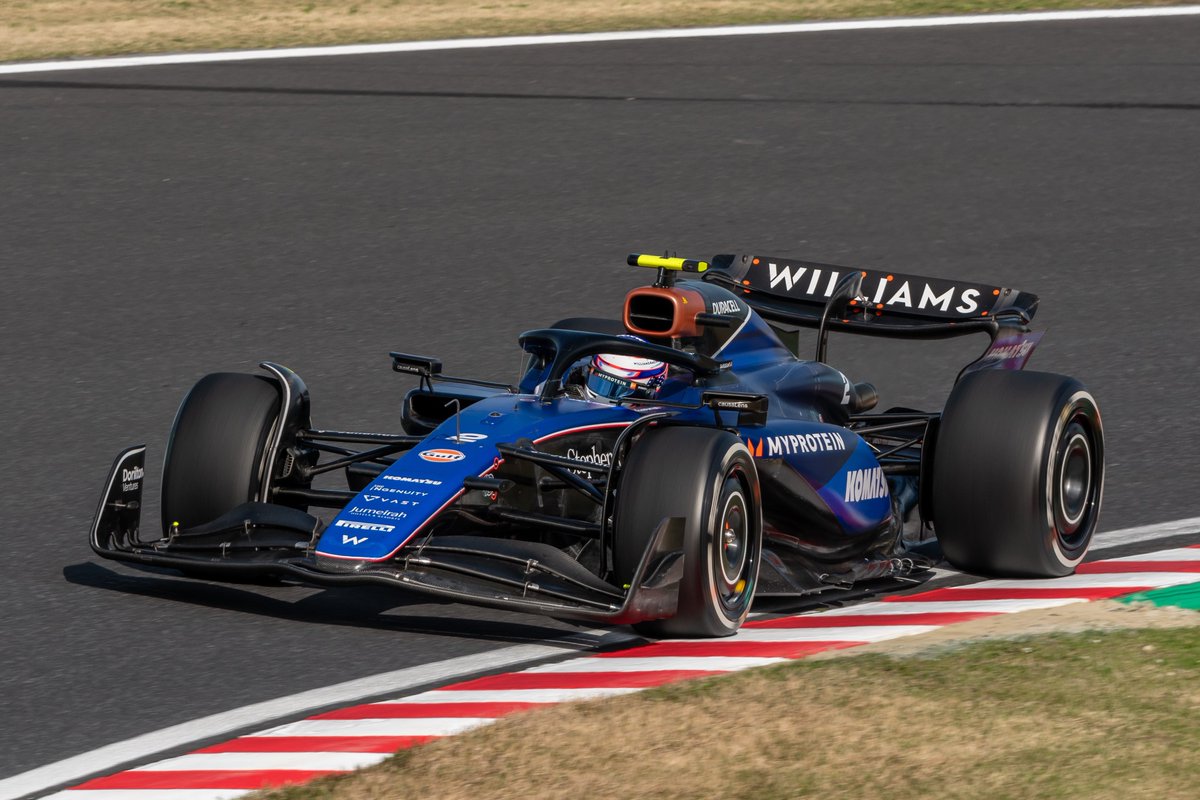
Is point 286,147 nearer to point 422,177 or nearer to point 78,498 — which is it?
point 422,177

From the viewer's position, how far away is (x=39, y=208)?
12961 millimetres

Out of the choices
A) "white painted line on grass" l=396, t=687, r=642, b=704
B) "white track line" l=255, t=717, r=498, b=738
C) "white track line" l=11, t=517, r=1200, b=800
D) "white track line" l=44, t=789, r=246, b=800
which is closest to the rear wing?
"white track line" l=11, t=517, r=1200, b=800

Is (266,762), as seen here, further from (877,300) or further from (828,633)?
(877,300)

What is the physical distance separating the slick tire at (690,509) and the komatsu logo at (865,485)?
0.85 meters

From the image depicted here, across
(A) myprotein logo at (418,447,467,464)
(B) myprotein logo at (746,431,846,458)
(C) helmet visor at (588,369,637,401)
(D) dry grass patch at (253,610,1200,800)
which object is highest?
(C) helmet visor at (588,369,637,401)

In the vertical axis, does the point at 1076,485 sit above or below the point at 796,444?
below

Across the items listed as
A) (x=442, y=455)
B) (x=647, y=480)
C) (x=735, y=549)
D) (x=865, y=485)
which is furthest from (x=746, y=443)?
(x=442, y=455)

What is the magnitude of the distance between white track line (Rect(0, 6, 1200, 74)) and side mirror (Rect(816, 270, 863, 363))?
9585 mm

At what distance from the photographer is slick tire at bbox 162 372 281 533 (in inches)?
270

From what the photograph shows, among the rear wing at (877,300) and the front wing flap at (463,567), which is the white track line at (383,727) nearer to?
Result: the front wing flap at (463,567)

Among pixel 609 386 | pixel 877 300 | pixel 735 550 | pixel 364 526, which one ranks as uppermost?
pixel 877 300

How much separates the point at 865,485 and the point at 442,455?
64.9 inches

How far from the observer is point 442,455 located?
6488 mm

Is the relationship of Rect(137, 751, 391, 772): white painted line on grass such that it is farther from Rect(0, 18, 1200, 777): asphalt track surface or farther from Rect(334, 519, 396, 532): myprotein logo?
Rect(334, 519, 396, 532): myprotein logo
